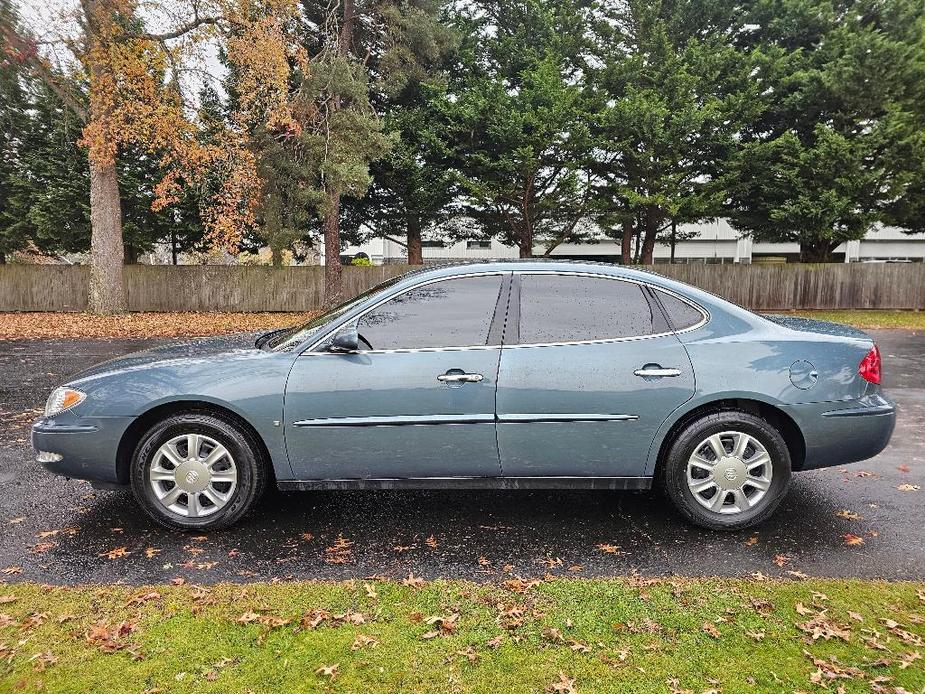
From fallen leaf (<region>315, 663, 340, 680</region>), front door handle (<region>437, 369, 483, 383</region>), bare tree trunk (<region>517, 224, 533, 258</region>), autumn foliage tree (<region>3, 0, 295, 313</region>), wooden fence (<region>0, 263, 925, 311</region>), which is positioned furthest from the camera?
bare tree trunk (<region>517, 224, 533, 258</region>)

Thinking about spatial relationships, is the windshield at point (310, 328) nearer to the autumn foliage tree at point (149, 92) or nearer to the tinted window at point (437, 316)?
the tinted window at point (437, 316)

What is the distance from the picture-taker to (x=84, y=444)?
3.84m

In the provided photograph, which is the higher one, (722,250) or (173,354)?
(722,250)

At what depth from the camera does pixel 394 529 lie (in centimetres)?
401

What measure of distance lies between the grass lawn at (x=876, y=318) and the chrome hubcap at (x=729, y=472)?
53.0ft

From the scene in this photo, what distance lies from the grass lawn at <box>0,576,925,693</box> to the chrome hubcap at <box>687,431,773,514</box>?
0.71 m

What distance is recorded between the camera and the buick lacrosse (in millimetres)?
3793

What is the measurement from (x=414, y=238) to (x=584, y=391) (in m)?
21.6

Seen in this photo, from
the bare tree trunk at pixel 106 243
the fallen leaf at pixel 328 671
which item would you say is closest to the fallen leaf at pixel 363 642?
the fallen leaf at pixel 328 671

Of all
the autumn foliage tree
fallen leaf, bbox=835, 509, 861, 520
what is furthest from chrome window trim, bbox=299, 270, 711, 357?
the autumn foliage tree

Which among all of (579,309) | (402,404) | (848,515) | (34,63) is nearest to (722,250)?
(34,63)

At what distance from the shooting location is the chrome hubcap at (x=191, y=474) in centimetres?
388

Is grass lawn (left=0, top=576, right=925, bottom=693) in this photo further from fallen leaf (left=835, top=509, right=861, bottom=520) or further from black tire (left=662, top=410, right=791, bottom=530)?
fallen leaf (left=835, top=509, right=861, bottom=520)

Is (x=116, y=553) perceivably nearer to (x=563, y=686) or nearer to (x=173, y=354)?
(x=173, y=354)
